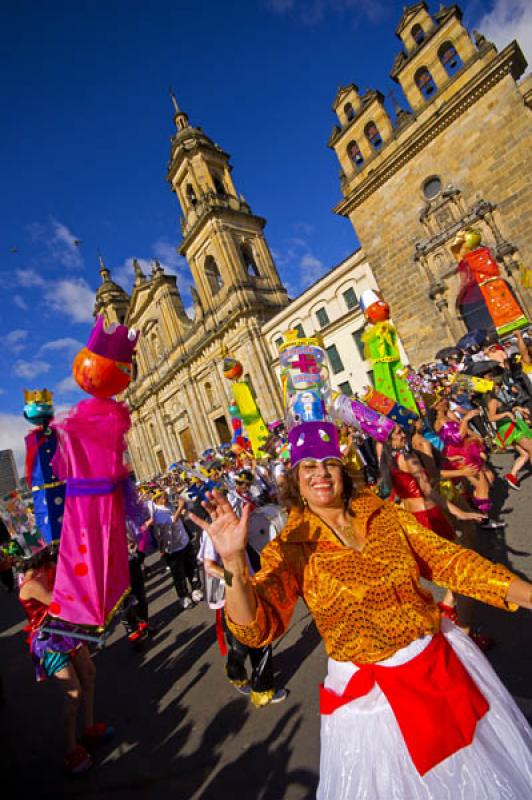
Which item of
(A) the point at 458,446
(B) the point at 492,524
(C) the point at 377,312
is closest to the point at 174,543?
(A) the point at 458,446

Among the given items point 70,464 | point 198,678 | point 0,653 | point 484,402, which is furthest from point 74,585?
point 484,402

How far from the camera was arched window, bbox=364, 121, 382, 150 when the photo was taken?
16375 mm

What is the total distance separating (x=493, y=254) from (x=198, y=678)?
48.7 feet

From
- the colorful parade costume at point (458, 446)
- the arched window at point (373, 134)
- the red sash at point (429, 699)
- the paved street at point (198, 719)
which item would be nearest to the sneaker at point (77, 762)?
the paved street at point (198, 719)

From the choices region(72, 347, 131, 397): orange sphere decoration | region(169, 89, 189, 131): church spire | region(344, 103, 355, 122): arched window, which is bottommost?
region(72, 347, 131, 397): orange sphere decoration

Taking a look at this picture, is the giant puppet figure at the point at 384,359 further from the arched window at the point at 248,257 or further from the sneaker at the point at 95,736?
the arched window at the point at 248,257

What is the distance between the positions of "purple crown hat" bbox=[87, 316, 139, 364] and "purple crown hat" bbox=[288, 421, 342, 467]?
1.57 metres

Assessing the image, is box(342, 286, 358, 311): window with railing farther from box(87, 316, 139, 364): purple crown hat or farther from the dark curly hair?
the dark curly hair

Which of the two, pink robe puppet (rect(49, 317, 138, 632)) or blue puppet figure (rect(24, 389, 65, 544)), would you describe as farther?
blue puppet figure (rect(24, 389, 65, 544))

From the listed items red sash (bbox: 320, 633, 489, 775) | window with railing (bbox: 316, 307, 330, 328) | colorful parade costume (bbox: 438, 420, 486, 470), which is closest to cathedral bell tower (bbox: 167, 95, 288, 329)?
window with railing (bbox: 316, 307, 330, 328)

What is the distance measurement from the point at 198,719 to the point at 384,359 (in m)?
4.75

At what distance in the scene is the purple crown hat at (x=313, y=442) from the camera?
1880 millimetres

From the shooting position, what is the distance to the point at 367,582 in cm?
159

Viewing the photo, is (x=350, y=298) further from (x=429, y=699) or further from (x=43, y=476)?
(x=429, y=699)
